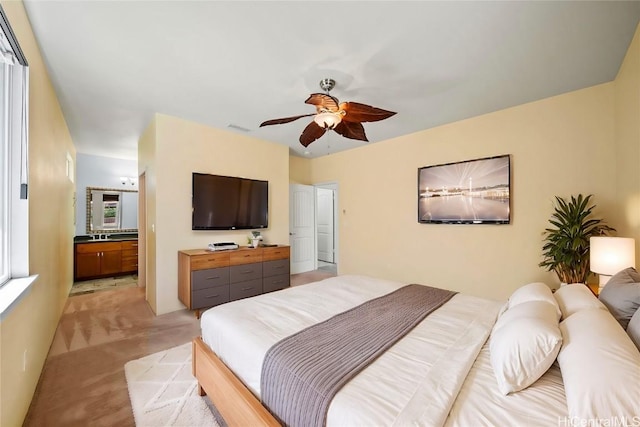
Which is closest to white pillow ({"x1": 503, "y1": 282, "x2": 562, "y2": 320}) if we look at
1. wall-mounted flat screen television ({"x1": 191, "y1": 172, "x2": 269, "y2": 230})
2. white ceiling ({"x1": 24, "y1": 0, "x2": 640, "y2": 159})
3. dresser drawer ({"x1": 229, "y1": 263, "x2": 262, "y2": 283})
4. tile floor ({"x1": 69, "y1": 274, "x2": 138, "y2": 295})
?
white ceiling ({"x1": 24, "y1": 0, "x2": 640, "y2": 159})

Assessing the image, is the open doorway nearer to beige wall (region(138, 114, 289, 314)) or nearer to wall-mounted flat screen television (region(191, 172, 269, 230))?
wall-mounted flat screen television (region(191, 172, 269, 230))

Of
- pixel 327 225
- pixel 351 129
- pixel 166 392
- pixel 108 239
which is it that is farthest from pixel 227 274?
pixel 327 225

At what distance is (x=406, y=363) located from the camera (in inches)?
47.6

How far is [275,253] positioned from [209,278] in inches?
41.5

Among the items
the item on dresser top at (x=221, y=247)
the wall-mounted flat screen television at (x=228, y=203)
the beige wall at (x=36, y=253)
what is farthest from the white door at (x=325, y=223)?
the beige wall at (x=36, y=253)

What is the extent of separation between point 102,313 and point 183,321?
1.19 metres

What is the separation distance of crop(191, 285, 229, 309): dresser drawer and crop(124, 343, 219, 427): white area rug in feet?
2.70

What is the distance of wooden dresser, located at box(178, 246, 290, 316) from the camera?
3250mm

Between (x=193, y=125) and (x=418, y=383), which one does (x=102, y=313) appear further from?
(x=418, y=383)

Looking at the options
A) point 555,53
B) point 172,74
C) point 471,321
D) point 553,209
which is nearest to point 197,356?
point 471,321

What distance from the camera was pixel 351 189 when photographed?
510 cm

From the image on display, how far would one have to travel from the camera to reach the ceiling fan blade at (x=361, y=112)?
87.4 inches

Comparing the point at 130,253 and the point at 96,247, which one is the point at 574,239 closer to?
the point at 130,253

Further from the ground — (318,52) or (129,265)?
(318,52)
